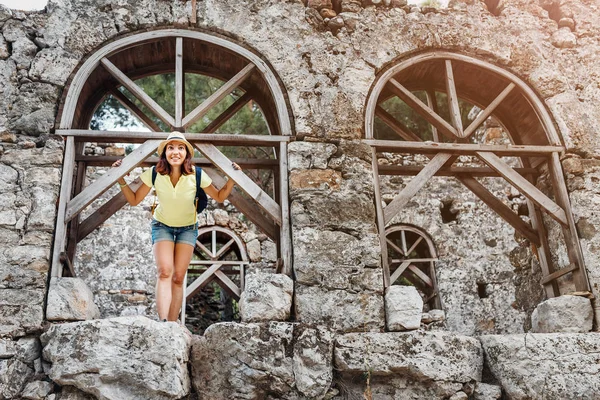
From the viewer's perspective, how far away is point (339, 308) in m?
3.82

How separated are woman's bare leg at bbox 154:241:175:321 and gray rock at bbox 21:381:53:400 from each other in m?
0.83

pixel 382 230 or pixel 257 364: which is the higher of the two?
pixel 382 230

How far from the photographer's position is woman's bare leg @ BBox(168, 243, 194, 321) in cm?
363

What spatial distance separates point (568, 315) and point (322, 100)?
8.63ft

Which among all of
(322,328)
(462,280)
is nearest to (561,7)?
(322,328)

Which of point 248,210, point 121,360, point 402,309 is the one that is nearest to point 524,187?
point 402,309

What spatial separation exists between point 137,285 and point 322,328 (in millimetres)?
6671

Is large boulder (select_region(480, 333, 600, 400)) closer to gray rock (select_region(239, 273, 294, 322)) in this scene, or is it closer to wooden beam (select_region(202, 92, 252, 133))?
gray rock (select_region(239, 273, 294, 322))

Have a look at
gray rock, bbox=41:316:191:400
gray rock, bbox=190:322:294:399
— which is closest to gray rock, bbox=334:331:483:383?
gray rock, bbox=190:322:294:399

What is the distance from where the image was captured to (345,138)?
4387mm

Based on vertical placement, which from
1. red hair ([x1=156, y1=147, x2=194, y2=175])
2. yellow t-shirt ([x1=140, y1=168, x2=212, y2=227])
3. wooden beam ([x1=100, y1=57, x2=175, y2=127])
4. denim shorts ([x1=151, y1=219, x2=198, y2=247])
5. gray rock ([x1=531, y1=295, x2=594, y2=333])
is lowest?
gray rock ([x1=531, y1=295, x2=594, y2=333])

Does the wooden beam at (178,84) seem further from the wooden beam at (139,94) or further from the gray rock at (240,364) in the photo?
the gray rock at (240,364)

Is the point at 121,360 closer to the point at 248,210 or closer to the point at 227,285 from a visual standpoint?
the point at 248,210

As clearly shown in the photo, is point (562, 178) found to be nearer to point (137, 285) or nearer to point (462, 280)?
point (462, 280)
